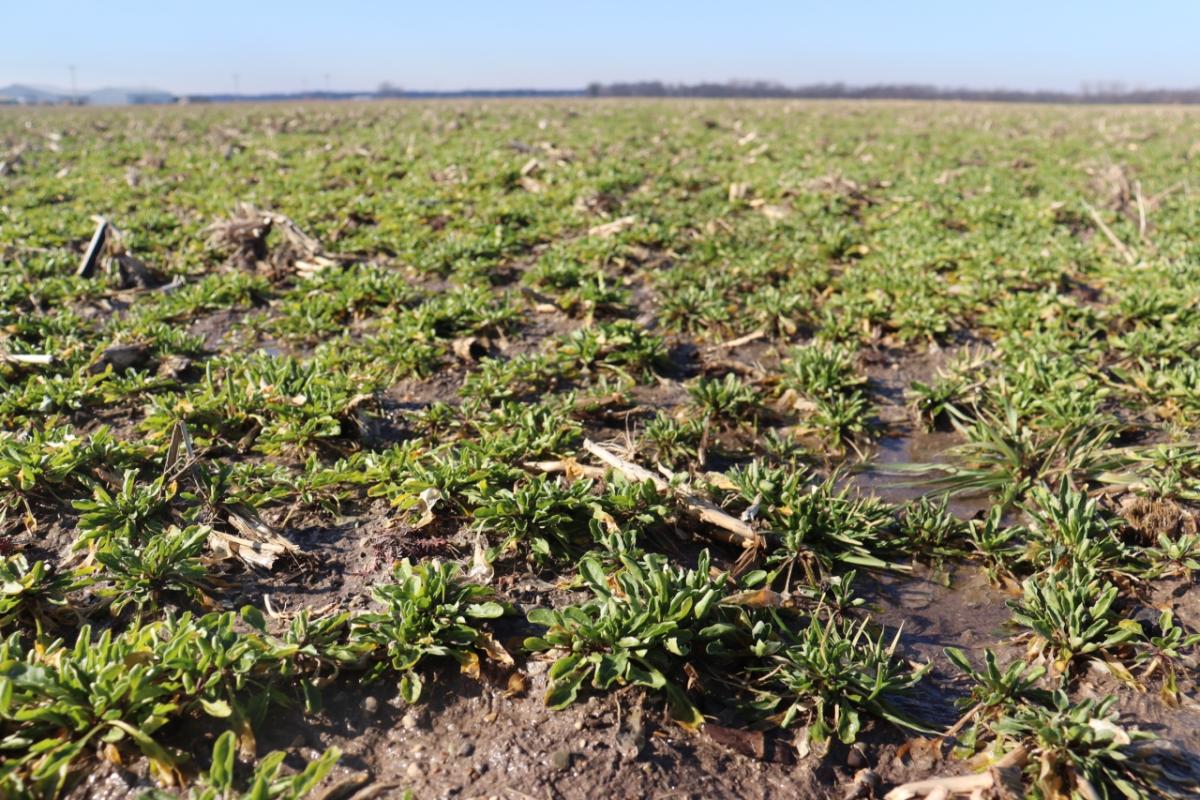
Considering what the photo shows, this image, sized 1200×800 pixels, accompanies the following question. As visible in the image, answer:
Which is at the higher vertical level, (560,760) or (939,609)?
(560,760)

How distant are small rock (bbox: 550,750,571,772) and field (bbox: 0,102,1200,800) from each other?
10 mm

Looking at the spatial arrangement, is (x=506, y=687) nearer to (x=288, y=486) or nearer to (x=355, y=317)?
(x=288, y=486)

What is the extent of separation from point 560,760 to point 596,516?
1.61 metres

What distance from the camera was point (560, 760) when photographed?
3.21 m

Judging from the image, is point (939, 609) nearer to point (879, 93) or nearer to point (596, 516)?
point (596, 516)

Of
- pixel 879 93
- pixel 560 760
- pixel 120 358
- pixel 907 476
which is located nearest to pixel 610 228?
pixel 120 358

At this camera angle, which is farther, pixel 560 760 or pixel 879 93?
pixel 879 93

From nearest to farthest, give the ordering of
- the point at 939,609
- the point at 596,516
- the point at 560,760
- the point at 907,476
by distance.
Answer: the point at 560,760 < the point at 939,609 < the point at 596,516 < the point at 907,476

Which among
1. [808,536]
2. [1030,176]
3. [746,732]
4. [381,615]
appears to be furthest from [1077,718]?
[1030,176]

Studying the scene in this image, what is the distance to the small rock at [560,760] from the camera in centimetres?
319

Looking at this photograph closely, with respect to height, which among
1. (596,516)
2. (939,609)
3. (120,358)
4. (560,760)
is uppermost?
(120,358)

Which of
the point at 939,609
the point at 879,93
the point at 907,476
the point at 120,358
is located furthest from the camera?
the point at 879,93

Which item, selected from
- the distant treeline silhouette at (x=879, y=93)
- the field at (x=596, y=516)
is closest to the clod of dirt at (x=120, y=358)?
the field at (x=596, y=516)

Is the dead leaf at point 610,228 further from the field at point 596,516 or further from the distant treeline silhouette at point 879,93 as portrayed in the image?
the distant treeline silhouette at point 879,93
